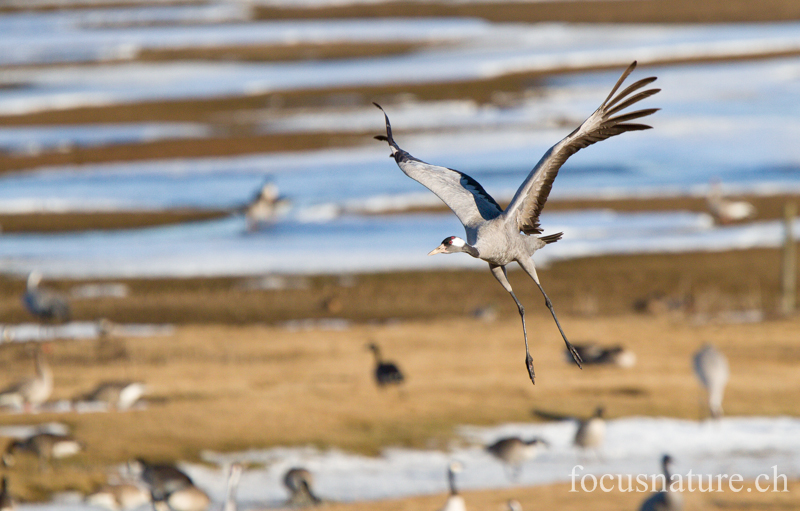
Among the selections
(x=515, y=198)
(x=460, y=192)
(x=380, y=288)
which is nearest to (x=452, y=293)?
(x=380, y=288)

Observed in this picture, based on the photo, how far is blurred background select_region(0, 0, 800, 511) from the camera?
43.4 ft

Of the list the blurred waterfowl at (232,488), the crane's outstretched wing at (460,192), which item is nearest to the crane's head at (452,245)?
the crane's outstretched wing at (460,192)

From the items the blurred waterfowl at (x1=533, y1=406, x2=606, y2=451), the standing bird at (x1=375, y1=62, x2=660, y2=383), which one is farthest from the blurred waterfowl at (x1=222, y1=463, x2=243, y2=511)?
the standing bird at (x1=375, y1=62, x2=660, y2=383)

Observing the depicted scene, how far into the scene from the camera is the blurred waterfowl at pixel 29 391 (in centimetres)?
1398

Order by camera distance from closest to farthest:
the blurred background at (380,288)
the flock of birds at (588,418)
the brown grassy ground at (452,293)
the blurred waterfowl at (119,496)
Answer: the flock of birds at (588,418)
the blurred waterfowl at (119,496)
the blurred background at (380,288)
the brown grassy ground at (452,293)

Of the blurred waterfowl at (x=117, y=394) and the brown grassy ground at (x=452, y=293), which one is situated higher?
the brown grassy ground at (x=452, y=293)

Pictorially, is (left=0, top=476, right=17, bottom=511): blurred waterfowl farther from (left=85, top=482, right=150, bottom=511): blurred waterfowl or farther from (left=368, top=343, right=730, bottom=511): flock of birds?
(left=368, top=343, right=730, bottom=511): flock of birds

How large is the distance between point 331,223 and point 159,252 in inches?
157

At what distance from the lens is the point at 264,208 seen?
24.4 m

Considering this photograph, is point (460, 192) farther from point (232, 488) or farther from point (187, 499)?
point (187, 499)

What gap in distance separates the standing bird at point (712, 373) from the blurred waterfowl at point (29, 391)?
822 centimetres

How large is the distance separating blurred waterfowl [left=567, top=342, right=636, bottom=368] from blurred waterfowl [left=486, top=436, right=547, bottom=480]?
2.91 meters

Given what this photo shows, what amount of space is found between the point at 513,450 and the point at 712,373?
2943 millimetres

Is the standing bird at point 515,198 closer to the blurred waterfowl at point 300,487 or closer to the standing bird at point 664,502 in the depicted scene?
the standing bird at point 664,502
